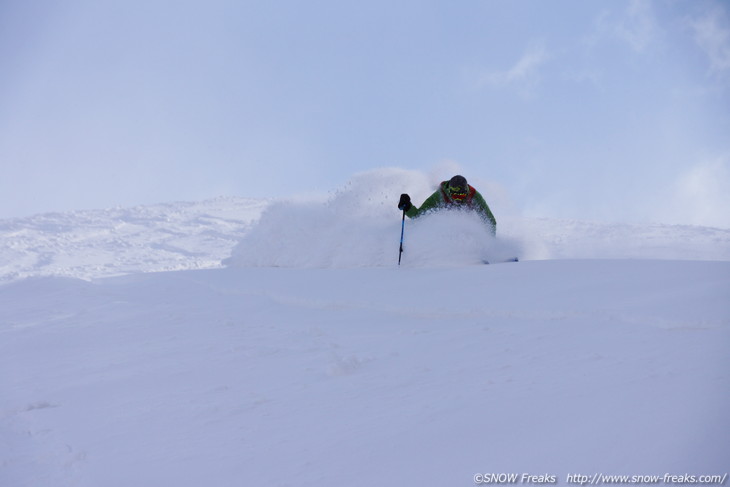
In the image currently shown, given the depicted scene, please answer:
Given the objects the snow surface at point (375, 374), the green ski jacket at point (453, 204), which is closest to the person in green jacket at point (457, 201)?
the green ski jacket at point (453, 204)

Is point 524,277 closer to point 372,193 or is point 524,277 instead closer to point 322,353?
point 322,353

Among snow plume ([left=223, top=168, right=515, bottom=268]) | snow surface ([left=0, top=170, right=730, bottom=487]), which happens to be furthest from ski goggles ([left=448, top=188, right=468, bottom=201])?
snow surface ([left=0, top=170, right=730, bottom=487])

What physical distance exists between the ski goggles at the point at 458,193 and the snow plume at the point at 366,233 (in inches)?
10.2

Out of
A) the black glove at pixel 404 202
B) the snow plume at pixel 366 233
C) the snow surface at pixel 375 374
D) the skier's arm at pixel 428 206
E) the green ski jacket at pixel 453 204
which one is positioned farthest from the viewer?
the skier's arm at pixel 428 206

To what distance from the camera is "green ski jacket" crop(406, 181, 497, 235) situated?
8562mm

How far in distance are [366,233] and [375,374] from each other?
581 centimetres

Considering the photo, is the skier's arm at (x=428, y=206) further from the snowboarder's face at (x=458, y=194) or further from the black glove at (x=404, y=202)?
the black glove at (x=404, y=202)

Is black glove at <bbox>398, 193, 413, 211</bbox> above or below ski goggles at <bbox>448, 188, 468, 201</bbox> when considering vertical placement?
below

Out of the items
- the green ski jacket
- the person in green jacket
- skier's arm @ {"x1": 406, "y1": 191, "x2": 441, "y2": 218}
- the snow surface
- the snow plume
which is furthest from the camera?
skier's arm @ {"x1": 406, "y1": 191, "x2": 441, "y2": 218}

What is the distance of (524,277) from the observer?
18.7ft

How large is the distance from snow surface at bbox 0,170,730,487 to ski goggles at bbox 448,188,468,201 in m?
0.64

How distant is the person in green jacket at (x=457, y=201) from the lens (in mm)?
8391

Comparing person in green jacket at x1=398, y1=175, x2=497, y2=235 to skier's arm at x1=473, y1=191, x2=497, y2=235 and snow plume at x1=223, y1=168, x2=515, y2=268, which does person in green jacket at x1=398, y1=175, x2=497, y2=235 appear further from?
snow plume at x1=223, y1=168, x2=515, y2=268

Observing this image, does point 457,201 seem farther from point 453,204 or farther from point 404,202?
point 404,202
